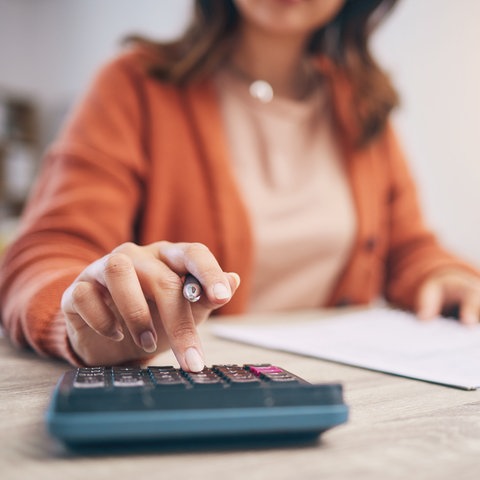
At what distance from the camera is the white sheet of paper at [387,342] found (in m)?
0.53

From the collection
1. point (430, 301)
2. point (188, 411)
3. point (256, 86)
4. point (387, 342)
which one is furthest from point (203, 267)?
point (256, 86)

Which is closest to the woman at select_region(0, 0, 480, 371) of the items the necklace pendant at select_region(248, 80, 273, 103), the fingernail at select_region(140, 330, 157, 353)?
the necklace pendant at select_region(248, 80, 273, 103)

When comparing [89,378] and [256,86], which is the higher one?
[256,86]

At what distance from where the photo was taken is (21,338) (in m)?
0.61

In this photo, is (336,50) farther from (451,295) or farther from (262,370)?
(262,370)

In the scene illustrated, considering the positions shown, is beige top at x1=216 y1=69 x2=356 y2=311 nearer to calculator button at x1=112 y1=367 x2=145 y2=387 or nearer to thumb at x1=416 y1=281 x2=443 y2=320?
thumb at x1=416 y1=281 x2=443 y2=320

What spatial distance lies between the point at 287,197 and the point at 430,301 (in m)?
0.33

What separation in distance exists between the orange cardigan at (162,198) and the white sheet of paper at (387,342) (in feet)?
0.70

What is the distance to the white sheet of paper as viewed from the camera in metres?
0.53

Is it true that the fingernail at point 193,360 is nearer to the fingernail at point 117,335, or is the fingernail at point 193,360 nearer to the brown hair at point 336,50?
the fingernail at point 117,335

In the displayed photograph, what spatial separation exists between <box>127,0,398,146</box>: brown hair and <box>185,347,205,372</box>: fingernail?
734 mm

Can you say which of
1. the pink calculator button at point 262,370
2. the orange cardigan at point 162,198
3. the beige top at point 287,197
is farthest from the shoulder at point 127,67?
the pink calculator button at point 262,370

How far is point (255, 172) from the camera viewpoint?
1.11 meters

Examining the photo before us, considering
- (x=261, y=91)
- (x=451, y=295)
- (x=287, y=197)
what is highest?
(x=261, y=91)
